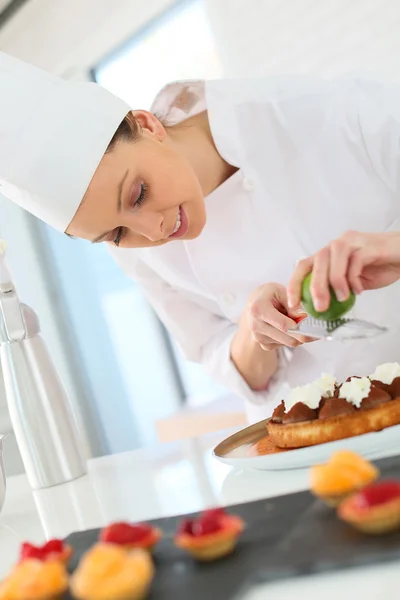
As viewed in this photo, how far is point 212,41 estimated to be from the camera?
3.82 meters

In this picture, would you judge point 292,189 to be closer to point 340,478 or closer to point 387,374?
point 387,374

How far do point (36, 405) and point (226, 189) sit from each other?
597 millimetres

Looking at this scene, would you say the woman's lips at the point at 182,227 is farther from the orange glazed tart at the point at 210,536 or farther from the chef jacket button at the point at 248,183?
the orange glazed tart at the point at 210,536

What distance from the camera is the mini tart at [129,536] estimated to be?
622 millimetres

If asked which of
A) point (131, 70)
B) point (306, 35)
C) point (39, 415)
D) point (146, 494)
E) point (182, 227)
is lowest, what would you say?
point (146, 494)

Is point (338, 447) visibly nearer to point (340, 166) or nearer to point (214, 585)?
point (214, 585)

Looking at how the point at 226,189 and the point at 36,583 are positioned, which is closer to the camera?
the point at 36,583

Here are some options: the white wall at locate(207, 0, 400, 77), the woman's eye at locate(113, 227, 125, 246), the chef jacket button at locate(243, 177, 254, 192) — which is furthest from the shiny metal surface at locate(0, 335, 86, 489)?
the white wall at locate(207, 0, 400, 77)

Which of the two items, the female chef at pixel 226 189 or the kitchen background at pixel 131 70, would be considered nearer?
the female chef at pixel 226 189

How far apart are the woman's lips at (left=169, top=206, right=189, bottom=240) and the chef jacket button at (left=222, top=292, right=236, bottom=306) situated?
31 centimetres

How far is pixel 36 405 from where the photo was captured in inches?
54.7

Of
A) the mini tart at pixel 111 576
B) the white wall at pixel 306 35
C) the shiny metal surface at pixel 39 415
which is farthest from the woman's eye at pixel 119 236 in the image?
the white wall at pixel 306 35

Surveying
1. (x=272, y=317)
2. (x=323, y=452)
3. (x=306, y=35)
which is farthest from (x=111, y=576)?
(x=306, y=35)

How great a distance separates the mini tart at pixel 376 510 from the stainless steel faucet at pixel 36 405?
0.91 metres
